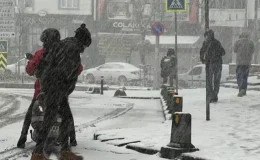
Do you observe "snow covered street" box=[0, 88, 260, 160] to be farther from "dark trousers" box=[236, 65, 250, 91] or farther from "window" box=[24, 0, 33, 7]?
"window" box=[24, 0, 33, 7]

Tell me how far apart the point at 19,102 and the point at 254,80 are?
10.3 m

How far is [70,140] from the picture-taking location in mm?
8094

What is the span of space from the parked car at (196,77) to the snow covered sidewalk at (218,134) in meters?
19.2

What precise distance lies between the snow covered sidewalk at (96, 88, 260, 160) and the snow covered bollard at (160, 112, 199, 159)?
219mm

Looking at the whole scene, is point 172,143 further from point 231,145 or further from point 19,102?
point 19,102

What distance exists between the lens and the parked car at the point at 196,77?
32.3m

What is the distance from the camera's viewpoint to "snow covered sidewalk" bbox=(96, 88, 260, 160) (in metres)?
7.07

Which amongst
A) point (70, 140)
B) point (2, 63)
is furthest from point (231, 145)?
point (2, 63)

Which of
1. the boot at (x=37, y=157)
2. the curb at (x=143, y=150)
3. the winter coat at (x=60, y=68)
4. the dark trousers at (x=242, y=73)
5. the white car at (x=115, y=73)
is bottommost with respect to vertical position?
the white car at (x=115, y=73)

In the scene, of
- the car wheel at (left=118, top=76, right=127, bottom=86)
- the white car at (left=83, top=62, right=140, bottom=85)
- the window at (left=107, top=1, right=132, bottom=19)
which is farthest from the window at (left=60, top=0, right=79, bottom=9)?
the car wheel at (left=118, top=76, right=127, bottom=86)

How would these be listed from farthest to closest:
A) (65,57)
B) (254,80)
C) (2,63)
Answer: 1. (2,63)
2. (254,80)
3. (65,57)

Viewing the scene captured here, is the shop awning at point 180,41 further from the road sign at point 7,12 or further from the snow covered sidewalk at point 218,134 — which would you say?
the snow covered sidewalk at point 218,134

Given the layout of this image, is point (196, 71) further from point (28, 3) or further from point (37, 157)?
point (37, 157)

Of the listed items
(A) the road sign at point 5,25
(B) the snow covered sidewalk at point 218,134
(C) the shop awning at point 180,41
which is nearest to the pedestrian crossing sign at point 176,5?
(B) the snow covered sidewalk at point 218,134
